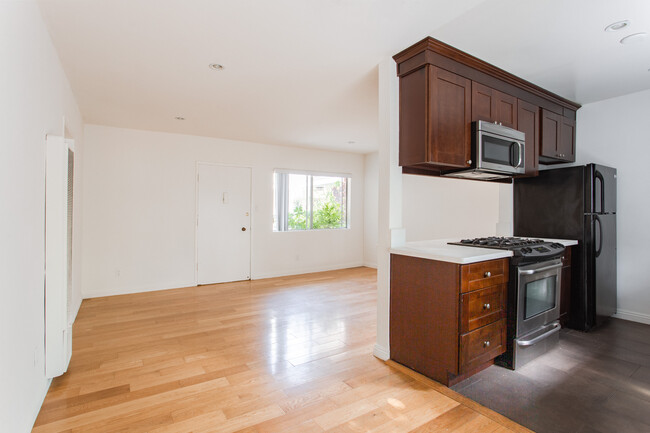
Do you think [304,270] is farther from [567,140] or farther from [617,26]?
[617,26]

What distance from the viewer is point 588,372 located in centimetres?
249

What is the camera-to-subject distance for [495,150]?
2.83m

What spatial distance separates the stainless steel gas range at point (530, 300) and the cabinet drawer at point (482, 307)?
0.10m

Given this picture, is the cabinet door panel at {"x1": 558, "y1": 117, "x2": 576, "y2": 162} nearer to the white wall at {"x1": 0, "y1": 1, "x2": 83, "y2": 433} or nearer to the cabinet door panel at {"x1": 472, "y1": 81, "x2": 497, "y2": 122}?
the cabinet door panel at {"x1": 472, "y1": 81, "x2": 497, "y2": 122}

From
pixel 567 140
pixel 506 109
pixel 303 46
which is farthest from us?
pixel 567 140

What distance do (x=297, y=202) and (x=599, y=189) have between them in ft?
15.2

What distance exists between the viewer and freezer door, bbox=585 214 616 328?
133 inches

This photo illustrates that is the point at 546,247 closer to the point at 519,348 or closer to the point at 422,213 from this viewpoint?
the point at 519,348

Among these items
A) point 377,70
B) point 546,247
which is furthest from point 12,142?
point 546,247

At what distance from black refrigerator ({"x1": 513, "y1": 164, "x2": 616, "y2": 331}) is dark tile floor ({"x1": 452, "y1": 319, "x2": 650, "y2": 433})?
0.49 meters

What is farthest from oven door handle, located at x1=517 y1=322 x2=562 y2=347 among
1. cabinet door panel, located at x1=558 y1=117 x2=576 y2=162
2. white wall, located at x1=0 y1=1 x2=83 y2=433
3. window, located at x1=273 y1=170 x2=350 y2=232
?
window, located at x1=273 y1=170 x2=350 y2=232

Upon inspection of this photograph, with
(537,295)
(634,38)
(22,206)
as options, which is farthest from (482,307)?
(22,206)

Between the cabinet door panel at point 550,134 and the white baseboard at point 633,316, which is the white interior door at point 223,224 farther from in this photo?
the white baseboard at point 633,316

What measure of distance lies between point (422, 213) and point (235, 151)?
3506mm
